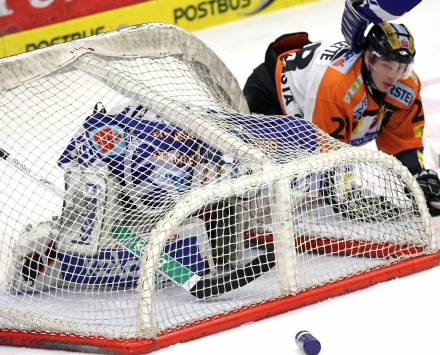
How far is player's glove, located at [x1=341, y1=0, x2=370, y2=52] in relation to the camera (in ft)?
13.0

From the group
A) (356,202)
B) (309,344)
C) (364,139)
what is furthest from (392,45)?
(309,344)

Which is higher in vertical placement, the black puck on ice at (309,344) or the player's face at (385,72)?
the player's face at (385,72)

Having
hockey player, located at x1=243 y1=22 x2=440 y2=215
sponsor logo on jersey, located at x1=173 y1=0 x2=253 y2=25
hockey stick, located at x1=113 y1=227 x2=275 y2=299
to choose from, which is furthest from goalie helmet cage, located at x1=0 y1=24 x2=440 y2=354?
sponsor logo on jersey, located at x1=173 y1=0 x2=253 y2=25

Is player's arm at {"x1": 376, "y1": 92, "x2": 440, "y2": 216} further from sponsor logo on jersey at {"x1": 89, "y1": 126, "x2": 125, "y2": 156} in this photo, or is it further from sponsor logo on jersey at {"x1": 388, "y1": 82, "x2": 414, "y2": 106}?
sponsor logo on jersey at {"x1": 89, "y1": 126, "x2": 125, "y2": 156}

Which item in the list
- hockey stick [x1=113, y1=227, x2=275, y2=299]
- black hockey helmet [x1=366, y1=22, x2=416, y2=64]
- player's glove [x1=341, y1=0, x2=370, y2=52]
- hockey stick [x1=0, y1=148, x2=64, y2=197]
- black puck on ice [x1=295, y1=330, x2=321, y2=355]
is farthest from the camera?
player's glove [x1=341, y1=0, x2=370, y2=52]

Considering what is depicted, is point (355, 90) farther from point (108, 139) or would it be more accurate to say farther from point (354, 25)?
point (108, 139)

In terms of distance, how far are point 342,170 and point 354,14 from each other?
863 millimetres

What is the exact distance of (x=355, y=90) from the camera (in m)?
3.92

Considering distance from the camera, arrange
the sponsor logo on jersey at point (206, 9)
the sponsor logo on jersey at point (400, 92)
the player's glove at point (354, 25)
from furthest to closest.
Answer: the sponsor logo on jersey at point (206, 9), the sponsor logo on jersey at point (400, 92), the player's glove at point (354, 25)

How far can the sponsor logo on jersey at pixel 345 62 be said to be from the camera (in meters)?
3.93

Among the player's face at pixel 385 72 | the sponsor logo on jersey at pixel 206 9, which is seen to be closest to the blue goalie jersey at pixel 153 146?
the player's face at pixel 385 72

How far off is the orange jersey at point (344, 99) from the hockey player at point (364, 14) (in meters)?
0.05

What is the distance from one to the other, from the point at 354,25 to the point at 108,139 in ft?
3.56

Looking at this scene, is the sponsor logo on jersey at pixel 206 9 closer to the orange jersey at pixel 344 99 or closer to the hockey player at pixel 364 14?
the orange jersey at pixel 344 99
